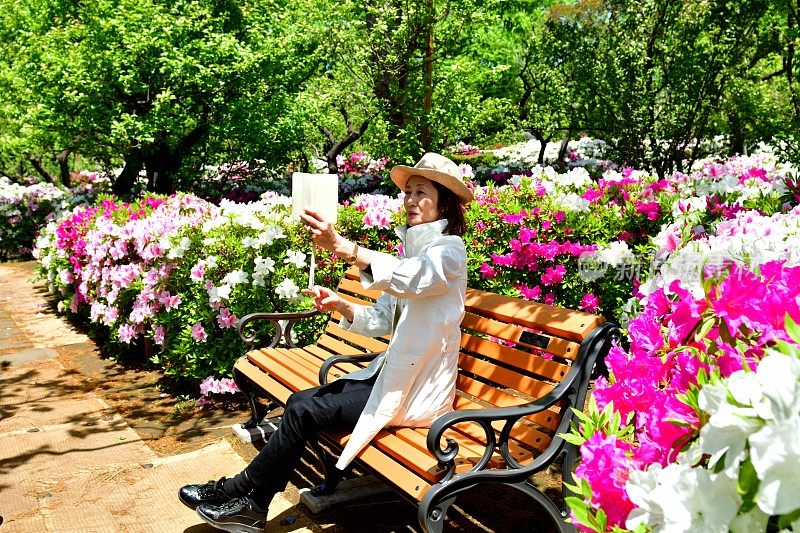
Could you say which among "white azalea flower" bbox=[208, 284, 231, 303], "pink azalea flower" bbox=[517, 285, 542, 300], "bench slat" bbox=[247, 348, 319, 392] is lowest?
"bench slat" bbox=[247, 348, 319, 392]

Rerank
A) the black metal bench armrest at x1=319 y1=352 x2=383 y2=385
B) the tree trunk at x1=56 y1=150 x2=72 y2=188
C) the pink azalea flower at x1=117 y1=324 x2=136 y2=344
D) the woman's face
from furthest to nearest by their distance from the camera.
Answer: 1. the tree trunk at x1=56 y1=150 x2=72 y2=188
2. the pink azalea flower at x1=117 y1=324 x2=136 y2=344
3. the black metal bench armrest at x1=319 y1=352 x2=383 y2=385
4. the woman's face

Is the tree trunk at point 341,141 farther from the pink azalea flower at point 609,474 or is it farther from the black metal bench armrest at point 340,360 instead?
the pink azalea flower at point 609,474

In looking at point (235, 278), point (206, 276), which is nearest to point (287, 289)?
point (235, 278)

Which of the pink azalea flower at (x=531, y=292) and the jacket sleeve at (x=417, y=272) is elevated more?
the jacket sleeve at (x=417, y=272)

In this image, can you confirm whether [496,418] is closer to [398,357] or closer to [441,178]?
[398,357]

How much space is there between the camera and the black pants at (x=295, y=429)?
3158 mm

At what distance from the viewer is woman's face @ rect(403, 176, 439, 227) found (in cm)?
323

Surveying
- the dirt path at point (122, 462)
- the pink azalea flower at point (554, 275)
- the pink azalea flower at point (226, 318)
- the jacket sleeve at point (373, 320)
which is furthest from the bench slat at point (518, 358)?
the pink azalea flower at point (226, 318)

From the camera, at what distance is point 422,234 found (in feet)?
10.4

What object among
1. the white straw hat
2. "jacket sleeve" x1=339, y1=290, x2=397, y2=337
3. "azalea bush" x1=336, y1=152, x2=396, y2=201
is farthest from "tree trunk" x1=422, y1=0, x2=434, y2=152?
the white straw hat

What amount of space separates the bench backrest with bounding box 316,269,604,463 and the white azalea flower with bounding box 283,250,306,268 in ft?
5.86

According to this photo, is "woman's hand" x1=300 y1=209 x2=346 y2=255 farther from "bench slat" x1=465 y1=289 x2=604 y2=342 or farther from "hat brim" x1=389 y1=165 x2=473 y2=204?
"bench slat" x1=465 y1=289 x2=604 y2=342

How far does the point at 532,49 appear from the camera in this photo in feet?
47.8

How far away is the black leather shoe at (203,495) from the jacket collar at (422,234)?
4.47 feet
